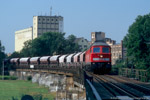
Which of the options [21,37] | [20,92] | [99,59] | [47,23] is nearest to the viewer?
[99,59]

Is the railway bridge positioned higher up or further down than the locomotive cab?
further down

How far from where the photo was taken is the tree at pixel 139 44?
53.0 m

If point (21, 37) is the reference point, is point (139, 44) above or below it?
below

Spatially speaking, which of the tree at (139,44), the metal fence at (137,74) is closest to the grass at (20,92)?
the metal fence at (137,74)

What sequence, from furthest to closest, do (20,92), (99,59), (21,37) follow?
(21,37), (20,92), (99,59)

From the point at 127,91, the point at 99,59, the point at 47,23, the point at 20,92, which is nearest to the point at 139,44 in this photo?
the point at 99,59

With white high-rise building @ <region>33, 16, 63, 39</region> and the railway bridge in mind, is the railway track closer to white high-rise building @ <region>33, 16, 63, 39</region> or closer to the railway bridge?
the railway bridge

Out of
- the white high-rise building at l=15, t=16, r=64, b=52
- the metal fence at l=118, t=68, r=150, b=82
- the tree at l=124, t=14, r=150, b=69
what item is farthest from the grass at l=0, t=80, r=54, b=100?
the white high-rise building at l=15, t=16, r=64, b=52

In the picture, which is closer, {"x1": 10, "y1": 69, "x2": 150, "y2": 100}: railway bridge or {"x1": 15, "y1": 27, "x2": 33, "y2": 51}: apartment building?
{"x1": 10, "y1": 69, "x2": 150, "y2": 100}: railway bridge

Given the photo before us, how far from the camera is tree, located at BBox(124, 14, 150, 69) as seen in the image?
5297 centimetres

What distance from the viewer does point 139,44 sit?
53.4m

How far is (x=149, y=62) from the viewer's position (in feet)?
171

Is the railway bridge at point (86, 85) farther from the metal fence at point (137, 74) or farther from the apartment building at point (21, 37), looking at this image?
the apartment building at point (21, 37)

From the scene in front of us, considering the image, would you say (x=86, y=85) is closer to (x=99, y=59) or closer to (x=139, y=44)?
(x=99, y=59)
